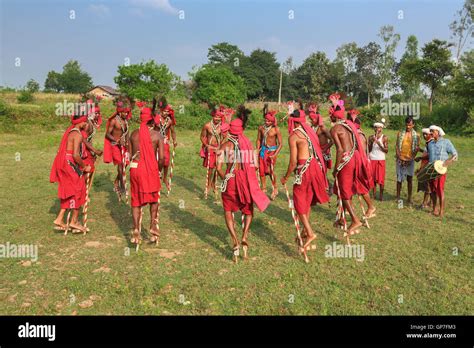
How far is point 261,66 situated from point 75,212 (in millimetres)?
64889

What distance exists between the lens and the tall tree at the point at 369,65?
57.9 meters

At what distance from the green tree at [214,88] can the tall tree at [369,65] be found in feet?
95.6

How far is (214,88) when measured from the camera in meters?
34.9

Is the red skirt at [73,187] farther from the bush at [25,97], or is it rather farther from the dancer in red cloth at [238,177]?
the bush at [25,97]

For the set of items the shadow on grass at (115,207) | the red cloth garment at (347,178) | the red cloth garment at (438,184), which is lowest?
the shadow on grass at (115,207)

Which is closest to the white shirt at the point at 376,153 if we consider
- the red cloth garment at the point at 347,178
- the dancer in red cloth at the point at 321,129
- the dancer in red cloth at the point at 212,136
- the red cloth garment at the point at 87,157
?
the dancer in red cloth at the point at 321,129

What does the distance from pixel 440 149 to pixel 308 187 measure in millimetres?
4339

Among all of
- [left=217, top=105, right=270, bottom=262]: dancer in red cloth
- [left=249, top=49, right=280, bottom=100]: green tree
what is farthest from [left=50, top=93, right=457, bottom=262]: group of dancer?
[left=249, top=49, right=280, bottom=100]: green tree

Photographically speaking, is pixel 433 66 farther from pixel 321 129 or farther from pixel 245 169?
pixel 245 169

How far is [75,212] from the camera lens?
7.39 metres

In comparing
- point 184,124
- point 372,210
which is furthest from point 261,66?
point 372,210

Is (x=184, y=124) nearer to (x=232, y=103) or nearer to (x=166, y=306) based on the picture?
(x=232, y=103)

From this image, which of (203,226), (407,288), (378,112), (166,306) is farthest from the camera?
(378,112)

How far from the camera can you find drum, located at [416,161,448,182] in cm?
857
